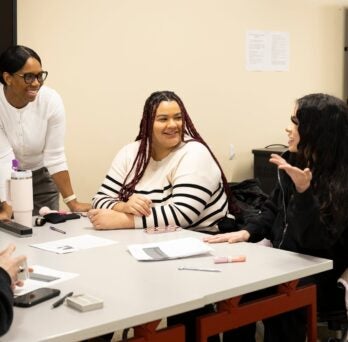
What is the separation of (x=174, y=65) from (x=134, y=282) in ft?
8.76

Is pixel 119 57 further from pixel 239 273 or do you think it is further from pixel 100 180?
pixel 239 273

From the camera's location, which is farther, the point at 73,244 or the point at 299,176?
the point at 73,244

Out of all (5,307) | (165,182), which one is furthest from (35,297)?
(165,182)

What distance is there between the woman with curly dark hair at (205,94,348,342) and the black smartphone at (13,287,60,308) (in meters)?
0.74

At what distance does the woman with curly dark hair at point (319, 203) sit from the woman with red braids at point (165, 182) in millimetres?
341

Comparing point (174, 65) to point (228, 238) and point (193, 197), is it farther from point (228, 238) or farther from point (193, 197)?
point (228, 238)

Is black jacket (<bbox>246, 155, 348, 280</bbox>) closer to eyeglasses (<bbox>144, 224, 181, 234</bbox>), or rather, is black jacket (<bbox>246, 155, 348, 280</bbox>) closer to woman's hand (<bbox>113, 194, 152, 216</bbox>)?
eyeglasses (<bbox>144, 224, 181, 234</bbox>)

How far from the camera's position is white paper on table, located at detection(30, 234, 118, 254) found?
2012mm

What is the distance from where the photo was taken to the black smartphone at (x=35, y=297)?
1.43 m

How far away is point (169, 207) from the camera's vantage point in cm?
240

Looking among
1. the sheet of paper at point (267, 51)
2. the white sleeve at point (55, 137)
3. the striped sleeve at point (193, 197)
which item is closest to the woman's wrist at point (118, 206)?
the striped sleeve at point (193, 197)

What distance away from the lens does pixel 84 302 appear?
139 cm

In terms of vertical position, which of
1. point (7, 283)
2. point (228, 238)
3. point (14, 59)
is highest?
point (14, 59)

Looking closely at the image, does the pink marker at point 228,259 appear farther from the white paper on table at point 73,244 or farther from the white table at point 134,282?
the white paper on table at point 73,244
